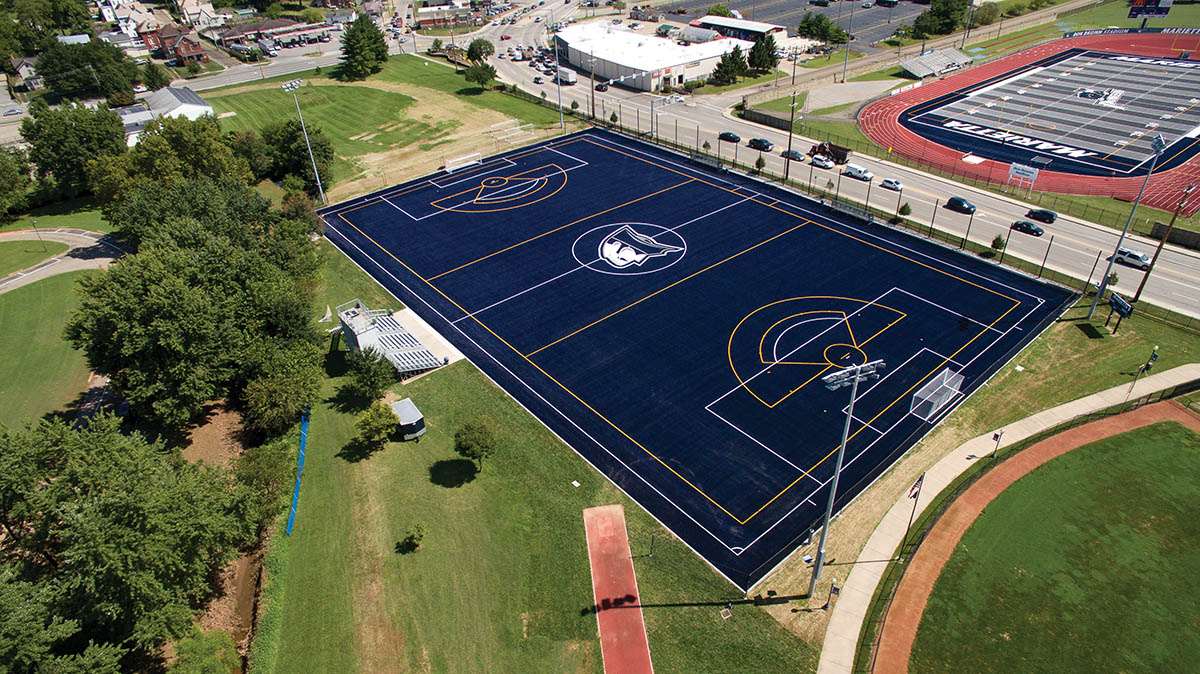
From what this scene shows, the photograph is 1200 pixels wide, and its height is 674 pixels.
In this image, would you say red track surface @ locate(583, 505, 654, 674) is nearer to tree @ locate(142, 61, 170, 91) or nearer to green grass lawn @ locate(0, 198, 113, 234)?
green grass lawn @ locate(0, 198, 113, 234)

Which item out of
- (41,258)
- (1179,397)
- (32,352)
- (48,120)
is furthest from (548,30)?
(1179,397)

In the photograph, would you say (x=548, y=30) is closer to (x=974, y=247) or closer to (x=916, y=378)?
(x=974, y=247)

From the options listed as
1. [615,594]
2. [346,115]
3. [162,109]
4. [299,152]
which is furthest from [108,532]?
[162,109]

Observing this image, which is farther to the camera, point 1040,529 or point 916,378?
point 916,378

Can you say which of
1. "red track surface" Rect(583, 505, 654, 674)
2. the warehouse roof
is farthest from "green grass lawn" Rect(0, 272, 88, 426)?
the warehouse roof

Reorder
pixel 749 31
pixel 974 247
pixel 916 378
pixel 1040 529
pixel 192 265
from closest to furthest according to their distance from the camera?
pixel 1040 529 < pixel 192 265 < pixel 916 378 < pixel 974 247 < pixel 749 31

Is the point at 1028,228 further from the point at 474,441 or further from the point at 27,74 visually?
the point at 27,74
